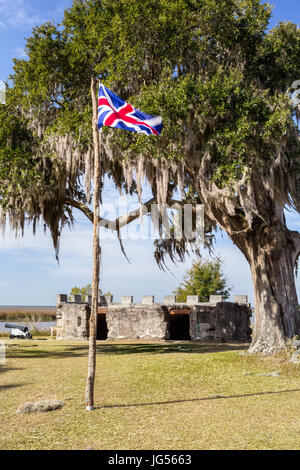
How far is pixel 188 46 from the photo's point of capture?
39.9 ft

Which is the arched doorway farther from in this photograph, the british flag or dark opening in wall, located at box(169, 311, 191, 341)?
the british flag

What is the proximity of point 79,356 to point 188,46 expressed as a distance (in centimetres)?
1027

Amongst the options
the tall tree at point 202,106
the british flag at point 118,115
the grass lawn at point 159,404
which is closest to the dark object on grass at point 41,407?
the grass lawn at point 159,404

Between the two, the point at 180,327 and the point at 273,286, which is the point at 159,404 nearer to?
the point at 273,286

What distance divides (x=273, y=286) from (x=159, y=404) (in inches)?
268

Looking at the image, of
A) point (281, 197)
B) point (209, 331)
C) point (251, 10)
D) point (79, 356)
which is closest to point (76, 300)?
point (209, 331)

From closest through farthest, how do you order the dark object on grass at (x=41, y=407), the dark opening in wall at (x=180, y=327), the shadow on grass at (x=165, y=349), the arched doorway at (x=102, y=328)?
the dark object on grass at (x=41, y=407) → the shadow on grass at (x=165, y=349) → the arched doorway at (x=102, y=328) → the dark opening in wall at (x=180, y=327)

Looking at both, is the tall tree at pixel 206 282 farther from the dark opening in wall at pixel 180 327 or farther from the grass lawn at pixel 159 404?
the grass lawn at pixel 159 404

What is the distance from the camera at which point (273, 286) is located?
1243cm

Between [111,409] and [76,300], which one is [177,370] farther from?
[76,300]

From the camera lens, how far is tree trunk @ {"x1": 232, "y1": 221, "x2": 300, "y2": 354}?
12086 mm

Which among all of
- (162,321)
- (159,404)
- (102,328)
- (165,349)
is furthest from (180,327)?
(159,404)

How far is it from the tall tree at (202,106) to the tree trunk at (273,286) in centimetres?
3

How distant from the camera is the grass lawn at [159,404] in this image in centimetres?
490
